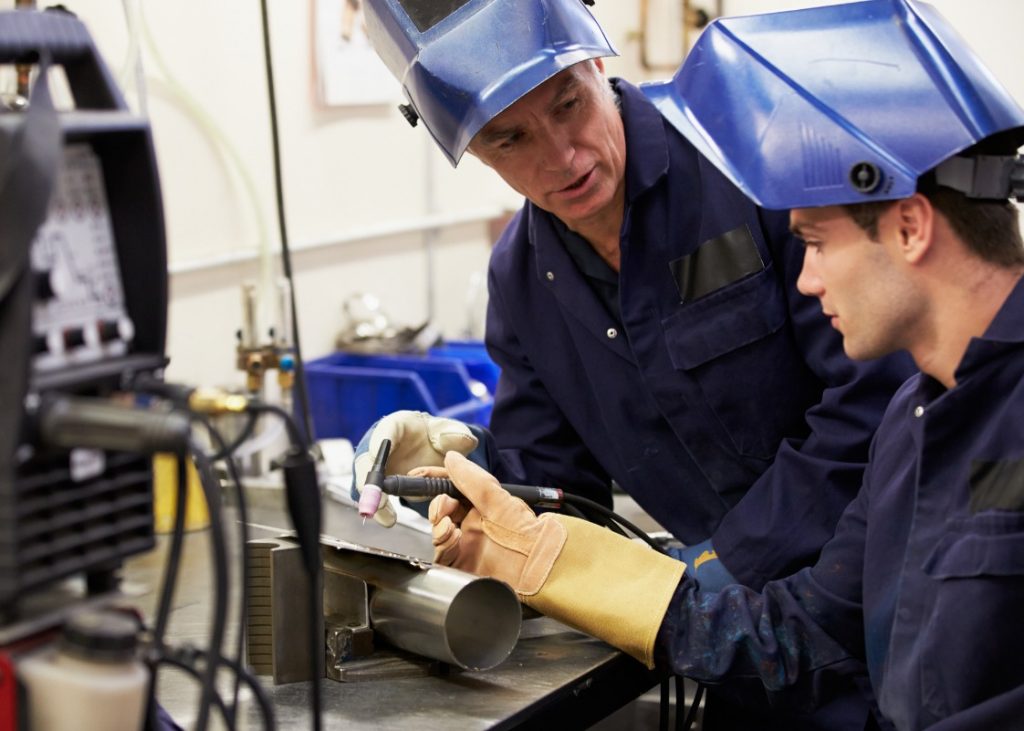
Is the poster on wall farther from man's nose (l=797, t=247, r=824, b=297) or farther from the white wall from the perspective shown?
man's nose (l=797, t=247, r=824, b=297)

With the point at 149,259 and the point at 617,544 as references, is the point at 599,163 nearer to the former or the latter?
the point at 617,544

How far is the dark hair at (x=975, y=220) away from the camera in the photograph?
1.25 metres

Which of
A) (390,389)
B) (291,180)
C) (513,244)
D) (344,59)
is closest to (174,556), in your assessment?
(513,244)

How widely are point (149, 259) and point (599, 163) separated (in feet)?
3.04

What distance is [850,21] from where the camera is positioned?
126 centimetres

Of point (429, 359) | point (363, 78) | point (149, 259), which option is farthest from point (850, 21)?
point (363, 78)

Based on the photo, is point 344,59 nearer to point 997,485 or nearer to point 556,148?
point 556,148

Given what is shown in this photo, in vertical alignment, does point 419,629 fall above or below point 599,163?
below

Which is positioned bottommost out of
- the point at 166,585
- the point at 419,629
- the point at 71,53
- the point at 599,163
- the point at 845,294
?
the point at 419,629

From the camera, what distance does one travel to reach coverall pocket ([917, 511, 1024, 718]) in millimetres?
1215

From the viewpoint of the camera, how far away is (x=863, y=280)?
1298 mm

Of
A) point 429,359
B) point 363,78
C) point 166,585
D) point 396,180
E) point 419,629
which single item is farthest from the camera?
point 396,180

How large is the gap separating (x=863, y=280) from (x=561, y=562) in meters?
0.50

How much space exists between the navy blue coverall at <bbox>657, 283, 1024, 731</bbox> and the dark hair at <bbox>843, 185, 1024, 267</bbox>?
0.05 m
